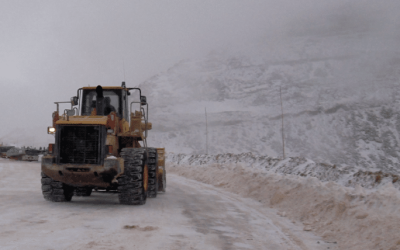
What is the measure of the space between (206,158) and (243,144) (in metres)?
37.3

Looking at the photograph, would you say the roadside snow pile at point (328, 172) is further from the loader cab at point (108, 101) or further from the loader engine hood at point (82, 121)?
the loader cab at point (108, 101)

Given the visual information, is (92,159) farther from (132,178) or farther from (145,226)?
(145,226)

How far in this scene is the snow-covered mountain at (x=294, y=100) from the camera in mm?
63719

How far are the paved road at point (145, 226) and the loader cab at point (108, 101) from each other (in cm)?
277

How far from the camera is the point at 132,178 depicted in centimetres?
968

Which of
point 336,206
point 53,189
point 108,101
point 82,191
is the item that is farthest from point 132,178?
point 336,206

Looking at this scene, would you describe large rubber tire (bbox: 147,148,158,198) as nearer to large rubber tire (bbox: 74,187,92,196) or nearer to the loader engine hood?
large rubber tire (bbox: 74,187,92,196)

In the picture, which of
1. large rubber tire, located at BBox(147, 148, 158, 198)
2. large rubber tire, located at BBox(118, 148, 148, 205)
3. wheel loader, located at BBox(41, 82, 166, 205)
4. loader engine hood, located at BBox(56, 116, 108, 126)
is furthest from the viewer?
large rubber tire, located at BBox(147, 148, 158, 198)

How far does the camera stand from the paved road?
574 centimetres

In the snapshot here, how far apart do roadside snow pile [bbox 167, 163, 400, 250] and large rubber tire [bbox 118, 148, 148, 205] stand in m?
3.83

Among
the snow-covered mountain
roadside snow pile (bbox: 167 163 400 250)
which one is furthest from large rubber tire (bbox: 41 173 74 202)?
the snow-covered mountain

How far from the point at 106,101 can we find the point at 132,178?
2.88 meters

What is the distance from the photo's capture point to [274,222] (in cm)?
817

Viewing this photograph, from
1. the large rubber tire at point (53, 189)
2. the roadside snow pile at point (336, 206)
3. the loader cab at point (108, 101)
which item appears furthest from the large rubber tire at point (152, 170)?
the roadside snow pile at point (336, 206)
